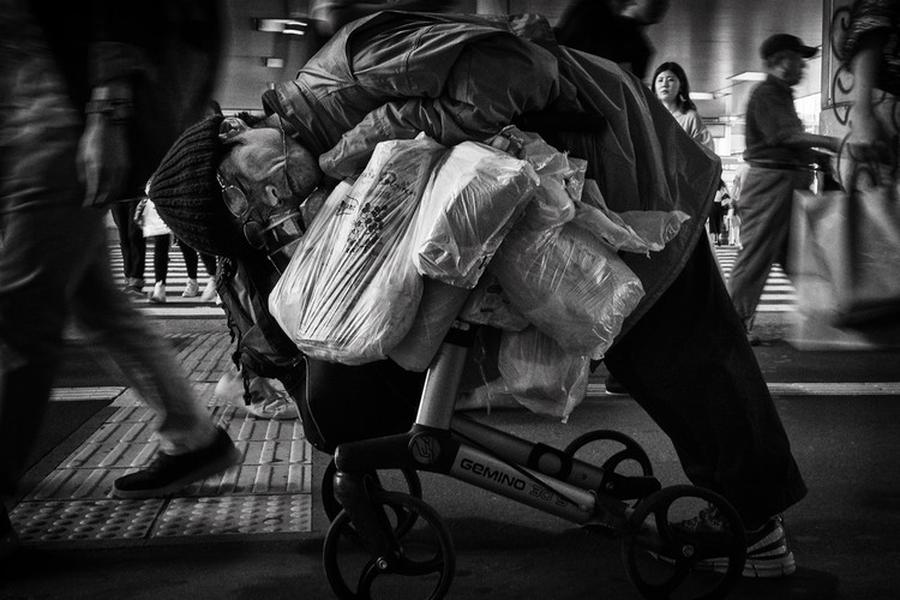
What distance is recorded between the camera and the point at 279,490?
3.24m

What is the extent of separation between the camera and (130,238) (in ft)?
30.4

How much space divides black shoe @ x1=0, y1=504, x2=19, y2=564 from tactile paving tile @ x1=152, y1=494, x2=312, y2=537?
0.36m

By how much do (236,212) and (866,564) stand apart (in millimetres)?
1689

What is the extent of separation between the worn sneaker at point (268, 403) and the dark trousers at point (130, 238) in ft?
15.4

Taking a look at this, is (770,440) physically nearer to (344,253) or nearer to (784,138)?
(344,253)

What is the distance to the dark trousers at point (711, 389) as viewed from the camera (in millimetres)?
2434

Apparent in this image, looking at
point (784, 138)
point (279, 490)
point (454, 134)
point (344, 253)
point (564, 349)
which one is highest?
point (454, 134)

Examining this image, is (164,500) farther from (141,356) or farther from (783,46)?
(783,46)

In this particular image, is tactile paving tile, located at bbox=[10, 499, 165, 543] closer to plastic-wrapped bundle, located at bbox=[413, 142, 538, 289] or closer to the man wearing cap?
plastic-wrapped bundle, located at bbox=[413, 142, 538, 289]

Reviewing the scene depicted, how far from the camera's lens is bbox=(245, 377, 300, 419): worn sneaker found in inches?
167

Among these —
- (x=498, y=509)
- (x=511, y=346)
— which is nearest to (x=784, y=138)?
(x=498, y=509)

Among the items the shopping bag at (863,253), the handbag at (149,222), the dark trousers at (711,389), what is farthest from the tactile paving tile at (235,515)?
the handbag at (149,222)

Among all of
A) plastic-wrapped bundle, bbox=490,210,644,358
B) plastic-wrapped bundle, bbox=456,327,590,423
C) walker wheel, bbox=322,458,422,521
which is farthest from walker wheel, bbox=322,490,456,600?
plastic-wrapped bundle, bbox=490,210,644,358

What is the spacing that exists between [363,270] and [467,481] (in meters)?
0.50
